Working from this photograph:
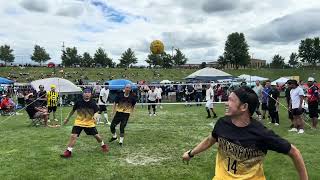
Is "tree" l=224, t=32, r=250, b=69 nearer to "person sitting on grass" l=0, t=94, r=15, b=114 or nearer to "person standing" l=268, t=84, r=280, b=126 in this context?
"person sitting on grass" l=0, t=94, r=15, b=114

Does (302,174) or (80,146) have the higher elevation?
(302,174)

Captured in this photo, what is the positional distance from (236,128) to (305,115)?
58.0ft

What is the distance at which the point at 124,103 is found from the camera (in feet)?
42.6

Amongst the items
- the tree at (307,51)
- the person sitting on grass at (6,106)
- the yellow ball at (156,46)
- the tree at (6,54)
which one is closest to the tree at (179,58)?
the tree at (307,51)

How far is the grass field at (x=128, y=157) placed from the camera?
9000 mm

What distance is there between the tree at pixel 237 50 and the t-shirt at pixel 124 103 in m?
86.6

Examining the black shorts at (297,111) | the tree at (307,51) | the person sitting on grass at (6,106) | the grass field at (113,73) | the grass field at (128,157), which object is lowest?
the grass field at (128,157)

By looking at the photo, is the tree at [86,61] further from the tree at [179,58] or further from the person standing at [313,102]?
the person standing at [313,102]

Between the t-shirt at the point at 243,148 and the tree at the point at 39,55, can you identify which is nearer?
the t-shirt at the point at 243,148

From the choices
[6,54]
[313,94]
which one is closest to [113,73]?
[6,54]

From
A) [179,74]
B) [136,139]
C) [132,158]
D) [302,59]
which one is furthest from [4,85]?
[302,59]

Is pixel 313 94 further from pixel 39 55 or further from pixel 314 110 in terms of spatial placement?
pixel 39 55

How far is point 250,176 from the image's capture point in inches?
164

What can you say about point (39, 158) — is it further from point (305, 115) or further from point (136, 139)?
point (305, 115)
